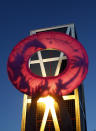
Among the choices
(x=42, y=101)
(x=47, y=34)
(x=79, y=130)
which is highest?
(x=47, y=34)

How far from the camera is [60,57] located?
44156 millimetres

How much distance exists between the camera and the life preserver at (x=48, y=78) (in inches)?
868

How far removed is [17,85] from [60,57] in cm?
2258

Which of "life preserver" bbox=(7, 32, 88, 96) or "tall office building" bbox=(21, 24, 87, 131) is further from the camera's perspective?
"tall office building" bbox=(21, 24, 87, 131)

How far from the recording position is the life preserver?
22.0m

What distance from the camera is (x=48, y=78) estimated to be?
22.4 m

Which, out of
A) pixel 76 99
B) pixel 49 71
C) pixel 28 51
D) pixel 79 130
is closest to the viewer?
pixel 28 51

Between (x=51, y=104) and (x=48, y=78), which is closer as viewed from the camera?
(x=48, y=78)

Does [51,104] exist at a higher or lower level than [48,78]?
lower

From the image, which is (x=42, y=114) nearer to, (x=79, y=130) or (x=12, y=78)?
(x=79, y=130)

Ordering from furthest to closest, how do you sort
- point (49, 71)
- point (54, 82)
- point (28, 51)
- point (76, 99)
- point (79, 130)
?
point (49, 71)
point (76, 99)
point (79, 130)
point (28, 51)
point (54, 82)

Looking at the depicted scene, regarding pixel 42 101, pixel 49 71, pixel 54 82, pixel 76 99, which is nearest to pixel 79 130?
pixel 76 99

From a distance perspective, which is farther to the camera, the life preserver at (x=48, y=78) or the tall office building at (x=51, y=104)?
the tall office building at (x=51, y=104)

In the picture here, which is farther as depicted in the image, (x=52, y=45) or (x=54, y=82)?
(x=52, y=45)
